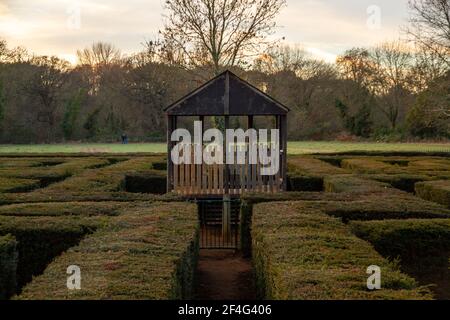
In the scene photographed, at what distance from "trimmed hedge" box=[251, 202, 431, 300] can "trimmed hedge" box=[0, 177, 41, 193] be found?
322 inches

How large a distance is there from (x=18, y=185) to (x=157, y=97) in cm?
5250

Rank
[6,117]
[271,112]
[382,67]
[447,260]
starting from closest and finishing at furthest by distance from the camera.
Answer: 1. [447,260]
2. [271,112]
3. [6,117]
4. [382,67]

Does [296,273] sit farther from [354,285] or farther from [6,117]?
[6,117]

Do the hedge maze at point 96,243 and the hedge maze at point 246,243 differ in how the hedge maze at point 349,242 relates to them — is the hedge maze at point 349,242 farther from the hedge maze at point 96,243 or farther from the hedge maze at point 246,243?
the hedge maze at point 96,243

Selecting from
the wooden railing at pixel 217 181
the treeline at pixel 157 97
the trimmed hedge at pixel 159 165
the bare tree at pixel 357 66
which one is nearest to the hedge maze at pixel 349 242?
the wooden railing at pixel 217 181

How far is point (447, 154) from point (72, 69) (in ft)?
173

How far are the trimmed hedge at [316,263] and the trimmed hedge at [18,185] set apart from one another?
819 centimetres

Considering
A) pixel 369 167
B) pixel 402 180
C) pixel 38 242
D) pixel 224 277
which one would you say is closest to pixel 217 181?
pixel 402 180

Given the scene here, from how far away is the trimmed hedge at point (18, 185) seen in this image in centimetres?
1552

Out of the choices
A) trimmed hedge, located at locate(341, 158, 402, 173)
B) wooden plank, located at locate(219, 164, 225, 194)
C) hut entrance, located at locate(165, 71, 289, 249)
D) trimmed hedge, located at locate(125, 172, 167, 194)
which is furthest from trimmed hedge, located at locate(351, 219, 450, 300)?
trimmed hedge, located at locate(341, 158, 402, 173)

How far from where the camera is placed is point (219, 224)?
1606 cm

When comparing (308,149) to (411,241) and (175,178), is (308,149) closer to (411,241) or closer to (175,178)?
(175,178)

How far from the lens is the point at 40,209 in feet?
36.7
